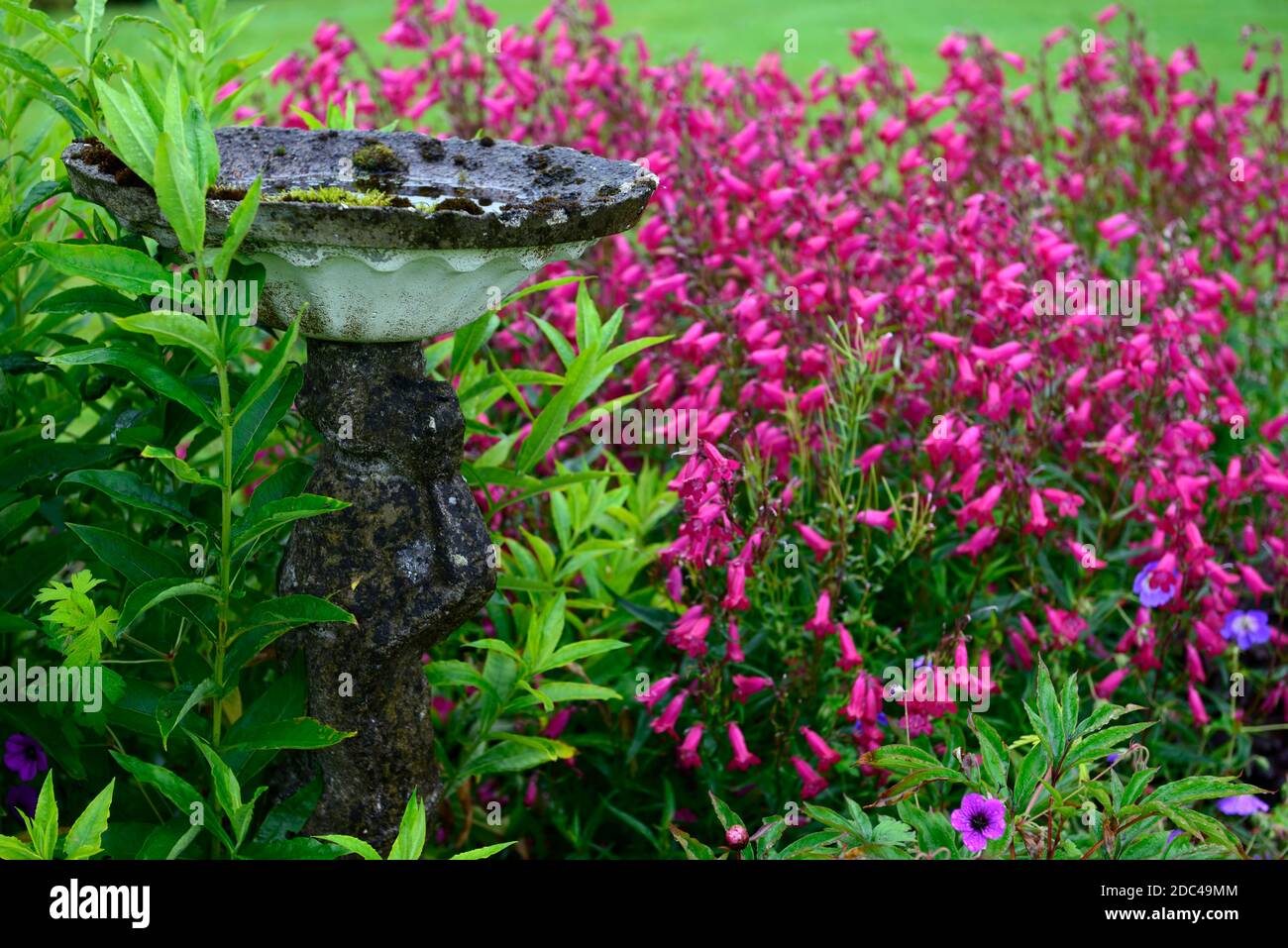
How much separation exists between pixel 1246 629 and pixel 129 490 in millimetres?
2512

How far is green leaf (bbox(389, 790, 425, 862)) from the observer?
2.13 meters

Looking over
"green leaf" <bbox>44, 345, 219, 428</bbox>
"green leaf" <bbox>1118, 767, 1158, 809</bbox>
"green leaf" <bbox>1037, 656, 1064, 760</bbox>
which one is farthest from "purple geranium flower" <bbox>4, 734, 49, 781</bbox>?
"green leaf" <bbox>1118, 767, 1158, 809</bbox>

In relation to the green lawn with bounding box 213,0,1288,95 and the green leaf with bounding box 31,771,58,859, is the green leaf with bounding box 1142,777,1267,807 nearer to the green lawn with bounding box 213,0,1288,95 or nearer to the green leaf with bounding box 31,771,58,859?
the green leaf with bounding box 31,771,58,859

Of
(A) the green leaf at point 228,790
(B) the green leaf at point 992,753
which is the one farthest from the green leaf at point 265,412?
(B) the green leaf at point 992,753

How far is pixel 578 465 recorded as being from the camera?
11.0 ft

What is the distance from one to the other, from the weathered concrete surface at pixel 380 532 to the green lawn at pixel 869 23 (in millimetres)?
8385

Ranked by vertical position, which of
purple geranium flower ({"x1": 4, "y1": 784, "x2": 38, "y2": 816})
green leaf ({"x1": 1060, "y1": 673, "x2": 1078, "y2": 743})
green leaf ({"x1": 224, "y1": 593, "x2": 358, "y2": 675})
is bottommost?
purple geranium flower ({"x1": 4, "y1": 784, "x2": 38, "y2": 816})

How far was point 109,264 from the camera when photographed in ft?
6.42

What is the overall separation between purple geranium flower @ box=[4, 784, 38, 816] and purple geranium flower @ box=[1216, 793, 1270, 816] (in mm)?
2448

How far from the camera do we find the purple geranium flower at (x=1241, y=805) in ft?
10.4

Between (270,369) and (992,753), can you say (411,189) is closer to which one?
(270,369)
